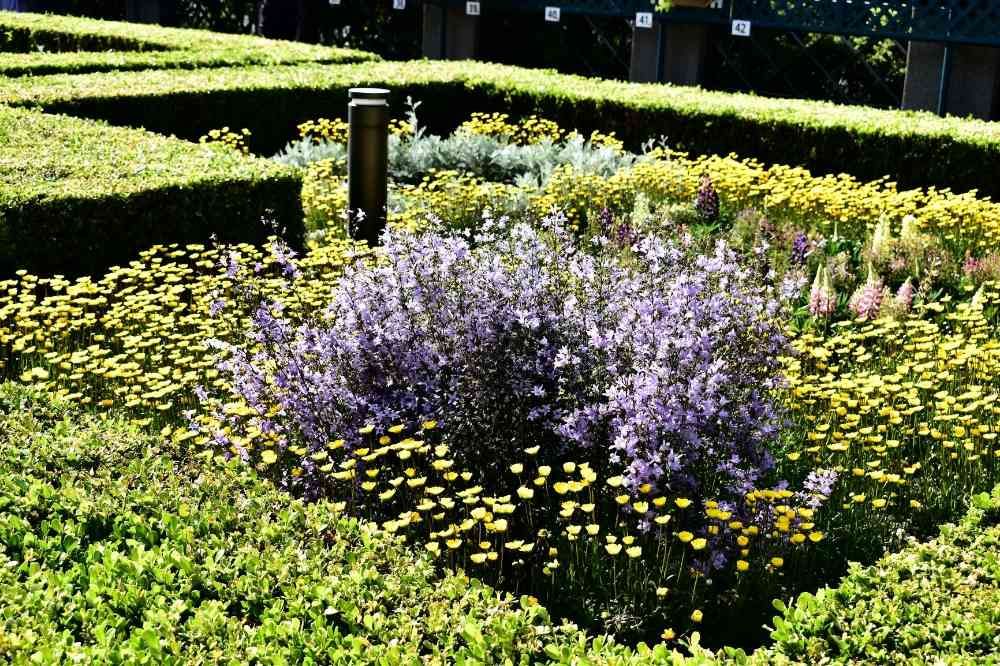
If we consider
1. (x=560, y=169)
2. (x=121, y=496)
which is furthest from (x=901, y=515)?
(x=560, y=169)

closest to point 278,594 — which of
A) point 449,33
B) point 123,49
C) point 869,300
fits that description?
point 869,300

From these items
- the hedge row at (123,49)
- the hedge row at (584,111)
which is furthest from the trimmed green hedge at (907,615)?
the hedge row at (123,49)

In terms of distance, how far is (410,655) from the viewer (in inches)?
109

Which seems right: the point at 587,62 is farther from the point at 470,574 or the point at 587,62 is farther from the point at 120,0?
the point at 470,574

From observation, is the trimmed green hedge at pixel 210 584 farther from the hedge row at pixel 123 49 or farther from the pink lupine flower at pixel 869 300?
the hedge row at pixel 123 49

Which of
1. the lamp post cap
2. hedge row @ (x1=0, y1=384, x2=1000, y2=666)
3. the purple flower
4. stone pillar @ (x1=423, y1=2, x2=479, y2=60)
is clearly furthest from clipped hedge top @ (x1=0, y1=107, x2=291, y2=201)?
stone pillar @ (x1=423, y1=2, x2=479, y2=60)

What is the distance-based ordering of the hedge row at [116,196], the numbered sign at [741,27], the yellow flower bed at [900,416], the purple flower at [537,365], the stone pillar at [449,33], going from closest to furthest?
the purple flower at [537,365], the yellow flower bed at [900,416], the hedge row at [116,196], the numbered sign at [741,27], the stone pillar at [449,33]

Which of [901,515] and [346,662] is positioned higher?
[346,662]

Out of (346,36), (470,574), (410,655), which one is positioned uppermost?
(346,36)

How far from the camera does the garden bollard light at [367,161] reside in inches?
304

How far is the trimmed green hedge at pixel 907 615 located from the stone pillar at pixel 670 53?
49.4ft

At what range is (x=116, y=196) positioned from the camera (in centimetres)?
679

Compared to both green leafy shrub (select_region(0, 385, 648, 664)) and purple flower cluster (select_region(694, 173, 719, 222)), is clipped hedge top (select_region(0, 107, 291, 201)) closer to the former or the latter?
purple flower cluster (select_region(694, 173, 719, 222))

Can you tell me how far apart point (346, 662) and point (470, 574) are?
4.39ft
